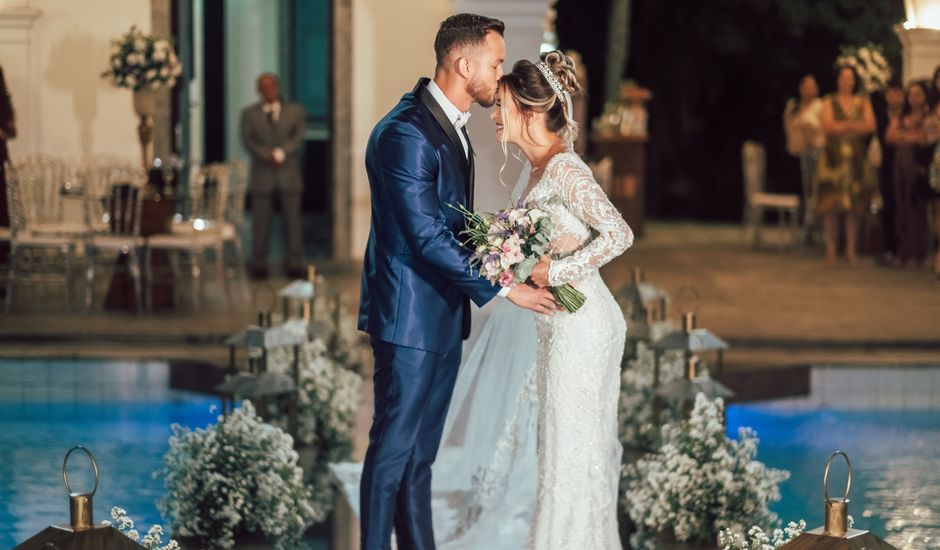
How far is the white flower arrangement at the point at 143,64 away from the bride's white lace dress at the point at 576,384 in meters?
6.52

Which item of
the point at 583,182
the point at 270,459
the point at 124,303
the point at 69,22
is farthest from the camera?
the point at 69,22

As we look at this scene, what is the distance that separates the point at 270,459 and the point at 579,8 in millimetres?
13676

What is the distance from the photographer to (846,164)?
42.6 feet

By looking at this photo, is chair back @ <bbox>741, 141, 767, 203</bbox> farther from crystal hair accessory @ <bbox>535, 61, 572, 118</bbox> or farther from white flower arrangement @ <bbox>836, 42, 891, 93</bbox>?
crystal hair accessory @ <bbox>535, 61, 572, 118</bbox>

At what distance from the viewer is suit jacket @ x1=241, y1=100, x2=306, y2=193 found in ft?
37.6

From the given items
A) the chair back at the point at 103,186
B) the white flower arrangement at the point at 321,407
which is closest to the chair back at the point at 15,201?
the chair back at the point at 103,186

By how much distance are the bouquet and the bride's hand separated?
0.07 m

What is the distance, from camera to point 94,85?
1224 centimetres

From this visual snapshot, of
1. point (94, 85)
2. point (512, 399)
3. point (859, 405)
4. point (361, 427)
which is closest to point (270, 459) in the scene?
point (512, 399)

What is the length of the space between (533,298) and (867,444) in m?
3.60

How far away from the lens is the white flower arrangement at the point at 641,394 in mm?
6922

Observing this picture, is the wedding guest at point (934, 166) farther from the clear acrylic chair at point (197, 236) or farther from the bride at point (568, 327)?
the bride at point (568, 327)

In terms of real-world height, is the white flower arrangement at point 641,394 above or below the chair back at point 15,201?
below

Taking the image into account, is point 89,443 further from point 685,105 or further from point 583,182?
point 685,105
